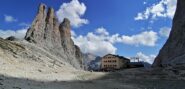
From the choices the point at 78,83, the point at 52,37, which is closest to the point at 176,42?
the point at 52,37

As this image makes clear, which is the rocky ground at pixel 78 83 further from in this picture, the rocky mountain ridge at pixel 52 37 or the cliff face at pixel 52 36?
the cliff face at pixel 52 36

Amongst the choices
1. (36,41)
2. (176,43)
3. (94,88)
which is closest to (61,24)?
(36,41)

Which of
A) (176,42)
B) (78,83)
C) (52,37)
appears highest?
(52,37)

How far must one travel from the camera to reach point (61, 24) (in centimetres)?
15162

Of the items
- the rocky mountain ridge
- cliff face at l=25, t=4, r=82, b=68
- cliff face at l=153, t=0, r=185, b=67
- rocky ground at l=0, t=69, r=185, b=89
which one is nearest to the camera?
rocky ground at l=0, t=69, r=185, b=89

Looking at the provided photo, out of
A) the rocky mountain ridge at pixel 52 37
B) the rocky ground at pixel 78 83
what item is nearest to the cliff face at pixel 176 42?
the rocky mountain ridge at pixel 52 37

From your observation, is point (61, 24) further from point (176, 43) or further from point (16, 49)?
point (16, 49)

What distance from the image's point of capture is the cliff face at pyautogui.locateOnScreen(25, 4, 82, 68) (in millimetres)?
108938

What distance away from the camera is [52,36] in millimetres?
126438

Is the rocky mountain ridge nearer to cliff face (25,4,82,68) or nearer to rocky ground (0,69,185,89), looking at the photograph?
cliff face (25,4,82,68)

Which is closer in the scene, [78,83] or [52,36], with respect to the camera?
[78,83]

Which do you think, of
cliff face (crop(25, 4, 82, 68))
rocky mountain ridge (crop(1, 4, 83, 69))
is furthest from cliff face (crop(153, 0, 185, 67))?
cliff face (crop(25, 4, 82, 68))

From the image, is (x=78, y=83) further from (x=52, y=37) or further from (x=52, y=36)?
(x=52, y=36)

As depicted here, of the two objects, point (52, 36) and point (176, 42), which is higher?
point (52, 36)
